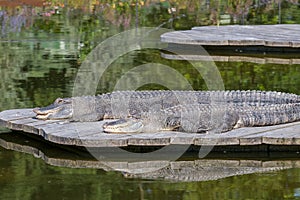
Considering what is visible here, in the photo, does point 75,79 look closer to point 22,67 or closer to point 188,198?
point 22,67

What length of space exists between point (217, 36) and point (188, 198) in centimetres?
626

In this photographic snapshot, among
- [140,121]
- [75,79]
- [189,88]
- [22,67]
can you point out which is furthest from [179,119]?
[22,67]

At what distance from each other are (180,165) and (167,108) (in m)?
0.69

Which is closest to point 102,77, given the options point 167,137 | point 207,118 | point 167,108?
point 167,108

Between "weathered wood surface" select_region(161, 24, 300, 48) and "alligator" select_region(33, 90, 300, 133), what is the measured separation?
383 centimetres

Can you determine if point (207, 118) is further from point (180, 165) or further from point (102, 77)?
point (102, 77)

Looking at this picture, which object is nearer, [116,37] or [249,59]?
[249,59]

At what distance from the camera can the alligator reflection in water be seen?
20.0 feet

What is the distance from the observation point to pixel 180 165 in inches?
248

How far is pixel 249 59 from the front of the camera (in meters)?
11.0

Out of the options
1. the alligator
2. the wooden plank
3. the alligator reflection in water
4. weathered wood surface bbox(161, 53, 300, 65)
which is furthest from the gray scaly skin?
weathered wood surface bbox(161, 53, 300, 65)

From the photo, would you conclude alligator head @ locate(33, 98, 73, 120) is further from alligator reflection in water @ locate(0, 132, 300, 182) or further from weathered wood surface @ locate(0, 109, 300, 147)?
alligator reflection in water @ locate(0, 132, 300, 182)

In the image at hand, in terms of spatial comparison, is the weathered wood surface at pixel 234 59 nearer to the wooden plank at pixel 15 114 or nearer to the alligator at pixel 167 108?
the alligator at pixel 167 108

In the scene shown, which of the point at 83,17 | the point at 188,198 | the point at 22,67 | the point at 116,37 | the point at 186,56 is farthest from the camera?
the point at 83,17
